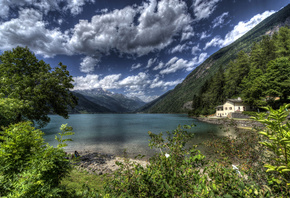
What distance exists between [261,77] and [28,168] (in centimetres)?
5922

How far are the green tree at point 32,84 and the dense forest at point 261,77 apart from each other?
5296 centimetres

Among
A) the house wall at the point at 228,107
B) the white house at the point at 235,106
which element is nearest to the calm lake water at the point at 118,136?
the house wall at the point at 228,107

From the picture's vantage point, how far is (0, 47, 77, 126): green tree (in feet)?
37.8

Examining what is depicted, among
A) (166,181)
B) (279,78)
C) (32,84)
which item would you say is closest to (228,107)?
(279,78)

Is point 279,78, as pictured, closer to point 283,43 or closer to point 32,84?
point 283,43

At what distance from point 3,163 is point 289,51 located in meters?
69.6

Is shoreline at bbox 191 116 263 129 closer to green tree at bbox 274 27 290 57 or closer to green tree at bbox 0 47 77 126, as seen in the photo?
green tree at bbox 0 47 77 126

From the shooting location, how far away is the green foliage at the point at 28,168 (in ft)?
8.26

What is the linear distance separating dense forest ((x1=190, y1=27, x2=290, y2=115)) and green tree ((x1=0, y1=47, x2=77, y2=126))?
5296 centimetres

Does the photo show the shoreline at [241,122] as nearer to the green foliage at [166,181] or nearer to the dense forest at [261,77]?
the green foliage at [166,181]

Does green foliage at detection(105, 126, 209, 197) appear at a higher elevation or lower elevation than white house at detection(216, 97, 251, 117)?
lower

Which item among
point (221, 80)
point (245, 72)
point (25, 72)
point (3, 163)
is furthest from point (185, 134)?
point (221, 80)

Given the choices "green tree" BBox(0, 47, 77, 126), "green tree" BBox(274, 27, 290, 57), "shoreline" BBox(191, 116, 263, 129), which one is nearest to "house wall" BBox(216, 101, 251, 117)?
"shoreline" BBox(191, 116, 263, 129)

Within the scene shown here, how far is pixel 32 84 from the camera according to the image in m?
12.5
